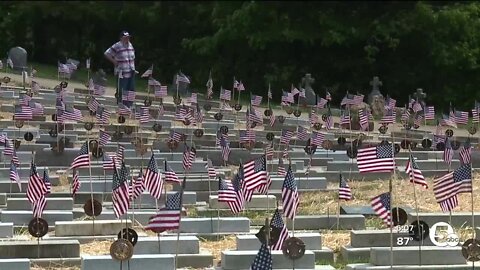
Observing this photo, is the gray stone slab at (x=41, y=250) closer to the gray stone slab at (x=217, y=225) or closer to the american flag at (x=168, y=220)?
the american flag at (x=168, y=220)

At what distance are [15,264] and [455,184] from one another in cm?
454

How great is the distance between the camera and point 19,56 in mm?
26922

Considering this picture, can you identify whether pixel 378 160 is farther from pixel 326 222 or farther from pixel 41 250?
pixel 41 250

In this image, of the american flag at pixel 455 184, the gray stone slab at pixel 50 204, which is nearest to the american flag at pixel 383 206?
the american flag at pixel 455 184

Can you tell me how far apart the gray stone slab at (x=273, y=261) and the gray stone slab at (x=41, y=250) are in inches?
57.8

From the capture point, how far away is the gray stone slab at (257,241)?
1017 cm

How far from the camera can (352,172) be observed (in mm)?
16016

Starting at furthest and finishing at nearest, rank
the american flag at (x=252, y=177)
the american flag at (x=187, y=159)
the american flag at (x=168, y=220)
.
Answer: the american flag at (x=187, y=159) < the american flag at (x=252, y=177) < the american flag at (x=168, y=220)

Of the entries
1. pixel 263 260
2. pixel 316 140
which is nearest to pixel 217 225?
pixel 263 260

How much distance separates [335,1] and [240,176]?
4.73m

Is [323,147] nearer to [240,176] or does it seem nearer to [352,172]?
[352,172]

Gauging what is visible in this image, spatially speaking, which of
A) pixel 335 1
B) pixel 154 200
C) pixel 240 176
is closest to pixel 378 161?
pixel 240 176

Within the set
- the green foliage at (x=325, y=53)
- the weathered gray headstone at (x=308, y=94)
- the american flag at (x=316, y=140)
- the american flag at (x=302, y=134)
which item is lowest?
the american flag at (x=316, y=140)

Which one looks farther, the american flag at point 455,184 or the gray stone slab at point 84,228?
the gray stone slab at point 84,228
